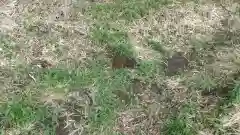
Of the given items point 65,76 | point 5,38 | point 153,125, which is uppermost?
point 5,38

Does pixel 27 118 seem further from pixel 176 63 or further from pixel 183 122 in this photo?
pixel 176 63

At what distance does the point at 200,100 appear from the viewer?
376cm

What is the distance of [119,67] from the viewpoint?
3975 mm

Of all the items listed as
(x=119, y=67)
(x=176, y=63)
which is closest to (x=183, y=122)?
(x=176, y=63)

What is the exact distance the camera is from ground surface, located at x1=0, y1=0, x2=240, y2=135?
11.8 feet

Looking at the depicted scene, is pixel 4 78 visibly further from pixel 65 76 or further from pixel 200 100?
pixel 200 100

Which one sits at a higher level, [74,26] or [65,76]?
[74,26]

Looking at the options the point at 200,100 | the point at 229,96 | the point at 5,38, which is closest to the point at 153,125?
the point at 200,100

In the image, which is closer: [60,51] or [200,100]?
[200,100]

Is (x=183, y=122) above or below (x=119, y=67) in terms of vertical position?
below

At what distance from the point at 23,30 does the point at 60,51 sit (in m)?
0.51

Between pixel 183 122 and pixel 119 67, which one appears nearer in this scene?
pixel 183 122

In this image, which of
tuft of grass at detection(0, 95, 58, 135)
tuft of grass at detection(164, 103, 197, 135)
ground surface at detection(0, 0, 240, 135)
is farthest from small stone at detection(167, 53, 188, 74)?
tuft of grass at detection(0, 95, 58, 135)

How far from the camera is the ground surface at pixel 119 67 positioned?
359 cm
